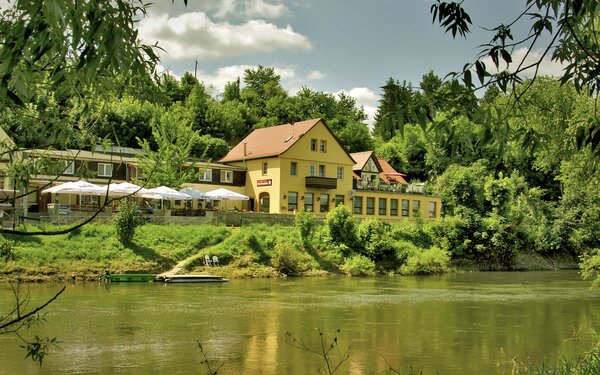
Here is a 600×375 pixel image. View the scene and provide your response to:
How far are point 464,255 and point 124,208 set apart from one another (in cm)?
2411

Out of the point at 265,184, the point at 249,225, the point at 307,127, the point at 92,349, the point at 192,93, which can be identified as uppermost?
the point at 192,93

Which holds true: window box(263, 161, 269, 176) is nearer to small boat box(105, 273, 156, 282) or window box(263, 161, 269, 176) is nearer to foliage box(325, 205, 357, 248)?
foliage box(325, 205, 357, 248)

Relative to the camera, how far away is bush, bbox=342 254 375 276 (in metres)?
36.7

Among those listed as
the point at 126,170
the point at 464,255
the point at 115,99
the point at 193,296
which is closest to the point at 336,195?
the point at 464,255

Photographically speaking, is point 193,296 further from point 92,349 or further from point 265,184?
point 265,184

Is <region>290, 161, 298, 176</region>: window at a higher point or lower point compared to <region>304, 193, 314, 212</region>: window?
higher

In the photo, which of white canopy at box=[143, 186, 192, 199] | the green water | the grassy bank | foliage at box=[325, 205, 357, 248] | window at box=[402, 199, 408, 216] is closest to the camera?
the green water

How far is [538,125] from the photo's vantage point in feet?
72.8

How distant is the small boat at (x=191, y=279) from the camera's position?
2956 cm

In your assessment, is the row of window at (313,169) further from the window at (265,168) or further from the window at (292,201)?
the window at (292,201)

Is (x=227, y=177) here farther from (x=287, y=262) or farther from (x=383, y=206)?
(x=287, y=262)

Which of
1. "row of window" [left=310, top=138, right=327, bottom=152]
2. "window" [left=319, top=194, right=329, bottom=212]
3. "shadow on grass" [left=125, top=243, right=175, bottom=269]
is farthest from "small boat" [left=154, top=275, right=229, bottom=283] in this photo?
"row of window" [left=310, top=138, right=327, bottom=152]

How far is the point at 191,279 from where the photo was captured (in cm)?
2998

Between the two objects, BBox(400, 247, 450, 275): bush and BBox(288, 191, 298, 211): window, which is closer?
BBox(400, 247, 450, 275): bush
